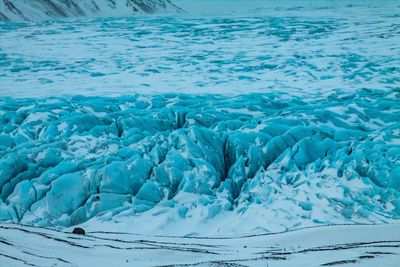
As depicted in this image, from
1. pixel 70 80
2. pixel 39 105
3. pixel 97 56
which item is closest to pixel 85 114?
pixel 39 105

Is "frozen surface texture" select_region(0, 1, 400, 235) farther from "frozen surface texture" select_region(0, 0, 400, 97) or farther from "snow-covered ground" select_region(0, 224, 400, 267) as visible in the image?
"snow-covered ground" select_region(0, 224, 400, 267)

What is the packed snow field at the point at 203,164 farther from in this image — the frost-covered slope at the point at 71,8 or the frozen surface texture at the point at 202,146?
the frost-covered slope at the point at 71,8

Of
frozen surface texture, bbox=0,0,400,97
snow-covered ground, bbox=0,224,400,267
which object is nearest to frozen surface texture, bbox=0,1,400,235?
frozen surface texture, bbox=0,0,400,97

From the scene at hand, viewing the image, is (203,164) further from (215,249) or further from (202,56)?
(202,56)

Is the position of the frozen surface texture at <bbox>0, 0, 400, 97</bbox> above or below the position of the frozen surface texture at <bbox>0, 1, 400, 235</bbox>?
below

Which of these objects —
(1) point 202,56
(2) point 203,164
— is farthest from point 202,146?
(1) point 202,56

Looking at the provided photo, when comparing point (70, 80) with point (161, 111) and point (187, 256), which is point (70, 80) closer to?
point (161, 111)
